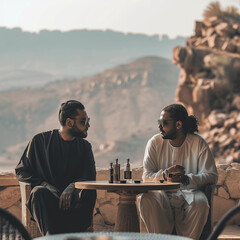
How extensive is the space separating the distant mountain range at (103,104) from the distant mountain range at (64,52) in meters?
4.33

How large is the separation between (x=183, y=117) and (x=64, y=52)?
95.6m

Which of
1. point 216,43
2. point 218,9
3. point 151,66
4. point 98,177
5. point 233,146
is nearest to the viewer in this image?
point 98,177

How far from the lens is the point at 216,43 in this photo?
31.8m

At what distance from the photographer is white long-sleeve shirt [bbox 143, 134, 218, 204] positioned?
19.1ft

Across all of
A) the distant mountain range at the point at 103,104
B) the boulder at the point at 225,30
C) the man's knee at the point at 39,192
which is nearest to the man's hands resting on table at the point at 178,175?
the man's knee at the point at 39,192

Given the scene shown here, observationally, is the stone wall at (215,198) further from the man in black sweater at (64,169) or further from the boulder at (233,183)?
the man in black sweater at (64,169)

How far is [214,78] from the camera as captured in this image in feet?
107

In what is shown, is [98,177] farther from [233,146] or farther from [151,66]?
[151,66]

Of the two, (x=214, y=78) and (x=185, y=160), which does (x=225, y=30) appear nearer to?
(x=214, y=78)

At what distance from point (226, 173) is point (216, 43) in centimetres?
2460

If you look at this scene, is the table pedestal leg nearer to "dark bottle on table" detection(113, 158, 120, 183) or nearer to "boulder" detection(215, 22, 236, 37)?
"dark bottle on table" detection(113, 158, 120, 183)

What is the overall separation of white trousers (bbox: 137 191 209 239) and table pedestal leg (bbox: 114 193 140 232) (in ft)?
0.33

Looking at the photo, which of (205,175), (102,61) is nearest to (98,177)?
(205,175)

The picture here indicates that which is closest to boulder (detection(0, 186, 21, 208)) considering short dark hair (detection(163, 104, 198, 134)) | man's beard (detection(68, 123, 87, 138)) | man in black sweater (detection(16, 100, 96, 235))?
man in black sweater (detection(16, 100, 96, 235))
